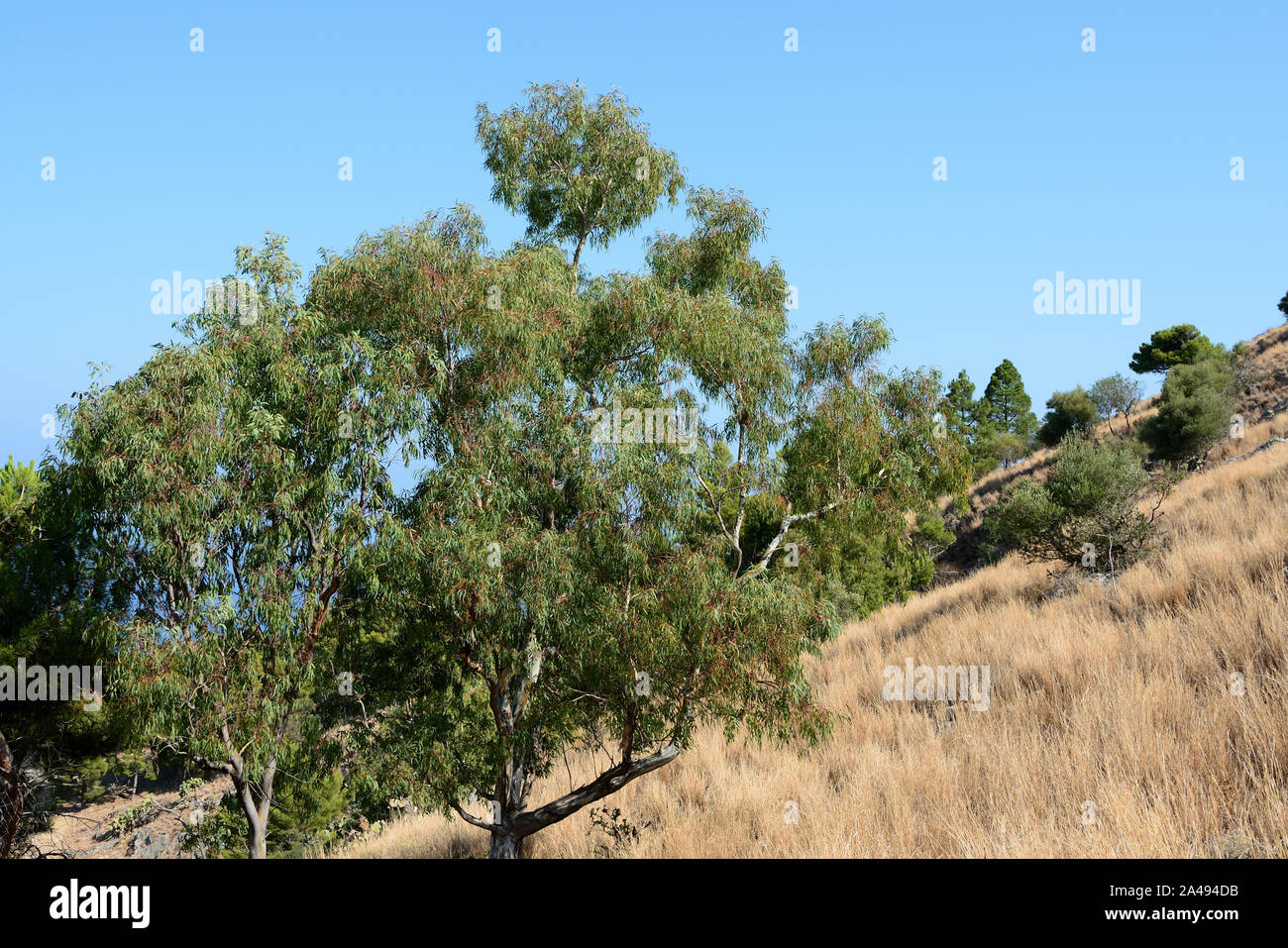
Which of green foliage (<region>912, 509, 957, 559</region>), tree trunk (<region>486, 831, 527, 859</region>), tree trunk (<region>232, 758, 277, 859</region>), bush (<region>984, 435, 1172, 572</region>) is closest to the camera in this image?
tree trunk (<region>232, 758, 277, 859</region>)

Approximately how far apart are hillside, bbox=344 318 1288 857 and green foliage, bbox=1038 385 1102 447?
3405 centimetres

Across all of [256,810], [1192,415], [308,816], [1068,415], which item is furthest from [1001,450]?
[256,810]

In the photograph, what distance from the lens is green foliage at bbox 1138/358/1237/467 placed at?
114ft

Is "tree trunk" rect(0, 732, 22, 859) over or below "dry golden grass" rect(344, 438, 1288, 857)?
below

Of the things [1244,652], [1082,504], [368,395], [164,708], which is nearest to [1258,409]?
[1082,504]

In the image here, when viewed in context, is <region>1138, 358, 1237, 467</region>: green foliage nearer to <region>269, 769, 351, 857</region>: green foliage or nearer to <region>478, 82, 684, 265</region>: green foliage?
<region>478, 82, 684, 265</region>: green foliage

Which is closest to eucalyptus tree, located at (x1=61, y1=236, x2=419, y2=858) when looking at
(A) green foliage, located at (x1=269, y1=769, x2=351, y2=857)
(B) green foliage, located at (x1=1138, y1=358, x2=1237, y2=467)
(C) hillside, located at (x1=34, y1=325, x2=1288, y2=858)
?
(C) hillside, located at (x1=34, y1=325, x2=1288, y2=858)

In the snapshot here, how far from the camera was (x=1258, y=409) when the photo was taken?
37.3 meters

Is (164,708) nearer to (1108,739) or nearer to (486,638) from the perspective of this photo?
(486,638)

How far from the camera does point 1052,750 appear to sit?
7688mm

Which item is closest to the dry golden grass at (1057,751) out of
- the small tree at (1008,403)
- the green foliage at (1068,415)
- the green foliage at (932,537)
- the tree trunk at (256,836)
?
the tree trunk at (256,836)

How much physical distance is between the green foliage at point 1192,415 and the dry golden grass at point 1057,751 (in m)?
22.7
